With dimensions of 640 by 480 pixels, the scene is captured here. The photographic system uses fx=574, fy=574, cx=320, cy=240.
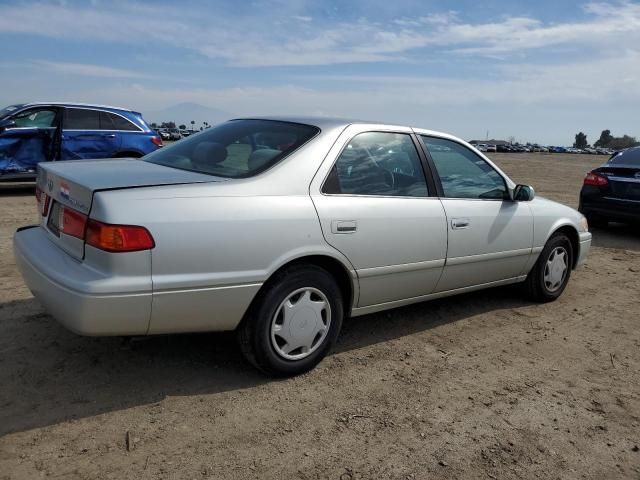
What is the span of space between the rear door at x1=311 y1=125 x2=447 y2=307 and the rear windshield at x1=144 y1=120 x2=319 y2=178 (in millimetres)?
288

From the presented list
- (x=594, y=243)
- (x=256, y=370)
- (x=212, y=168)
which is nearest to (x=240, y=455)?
(x=256, y=370)

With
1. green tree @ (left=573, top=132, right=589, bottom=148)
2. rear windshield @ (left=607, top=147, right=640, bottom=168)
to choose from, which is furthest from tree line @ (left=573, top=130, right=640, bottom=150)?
rear windshield @ (left=607, top=147, right=640, bottom=168)

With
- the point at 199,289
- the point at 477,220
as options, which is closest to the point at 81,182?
the point at 199,289

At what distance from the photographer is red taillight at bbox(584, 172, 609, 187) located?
28.9ft

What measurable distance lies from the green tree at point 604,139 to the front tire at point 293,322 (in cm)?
15991

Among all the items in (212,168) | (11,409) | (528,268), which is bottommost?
(11,409)

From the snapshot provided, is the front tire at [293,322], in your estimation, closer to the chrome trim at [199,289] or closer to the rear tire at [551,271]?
the chrome trim at [199,289]

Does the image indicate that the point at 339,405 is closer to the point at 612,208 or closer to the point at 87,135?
the point at 612,208

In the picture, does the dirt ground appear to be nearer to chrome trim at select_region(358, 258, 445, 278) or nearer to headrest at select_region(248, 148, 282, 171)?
chrome trim at select_region(358, 258, 445, 278)

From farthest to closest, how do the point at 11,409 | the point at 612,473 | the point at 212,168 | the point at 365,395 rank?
the point at 212,168
the point at 365,395
the point at 11,409
the point at 612,473

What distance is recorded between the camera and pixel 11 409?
285 cm

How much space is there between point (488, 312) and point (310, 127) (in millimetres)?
2314

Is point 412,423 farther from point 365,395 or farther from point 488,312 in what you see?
point 488,312

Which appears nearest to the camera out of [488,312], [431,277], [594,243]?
[431,277]
